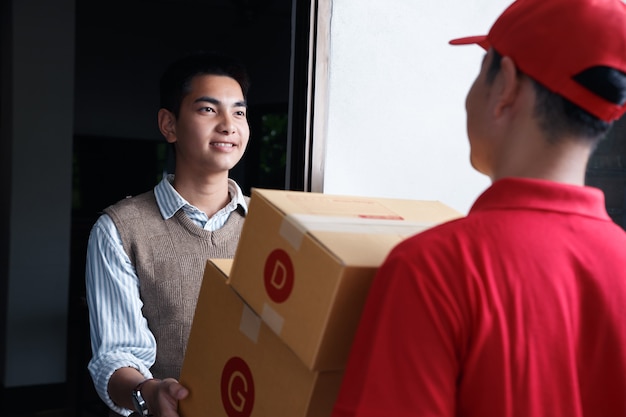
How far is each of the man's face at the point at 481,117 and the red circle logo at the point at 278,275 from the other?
0.89ft

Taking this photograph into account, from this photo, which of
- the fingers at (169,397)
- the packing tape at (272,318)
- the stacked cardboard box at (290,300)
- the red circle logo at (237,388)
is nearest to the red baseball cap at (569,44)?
the stacked cardboard box at (290,300)

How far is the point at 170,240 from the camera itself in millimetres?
1649

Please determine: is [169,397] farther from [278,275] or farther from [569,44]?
[569,44]

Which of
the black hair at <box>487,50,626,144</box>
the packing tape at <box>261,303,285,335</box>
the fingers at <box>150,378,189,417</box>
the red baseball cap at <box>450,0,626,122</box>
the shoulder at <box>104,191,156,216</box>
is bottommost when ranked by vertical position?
the fingers at <box>150,378,189,417</box>

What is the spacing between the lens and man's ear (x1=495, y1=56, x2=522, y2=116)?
2.60 feet

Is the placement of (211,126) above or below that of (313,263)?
above

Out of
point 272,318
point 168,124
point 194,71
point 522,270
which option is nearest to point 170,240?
point 168,124

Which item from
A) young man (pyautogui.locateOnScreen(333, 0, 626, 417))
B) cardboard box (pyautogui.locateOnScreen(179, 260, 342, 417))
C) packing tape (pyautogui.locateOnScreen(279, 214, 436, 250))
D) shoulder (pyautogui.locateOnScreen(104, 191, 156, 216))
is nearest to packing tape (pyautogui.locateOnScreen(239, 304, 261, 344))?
cardboard box (pyautogui.locateOnScreen(179, 260, 342, 417))

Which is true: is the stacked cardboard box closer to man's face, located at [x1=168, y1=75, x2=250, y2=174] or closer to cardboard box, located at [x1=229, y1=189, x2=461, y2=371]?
cardboard box, located at [x1=229, y1=189, x2=461, y2=371]

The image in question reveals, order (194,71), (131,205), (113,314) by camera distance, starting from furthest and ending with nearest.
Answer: (194,71) < (131,205) < (113,314)

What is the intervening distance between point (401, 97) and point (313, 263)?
103cm

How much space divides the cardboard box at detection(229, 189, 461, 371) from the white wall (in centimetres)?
73

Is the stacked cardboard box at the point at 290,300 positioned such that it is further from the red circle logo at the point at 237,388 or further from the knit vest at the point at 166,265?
the knit vest at the point at 166,265

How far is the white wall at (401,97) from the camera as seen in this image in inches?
69.5
